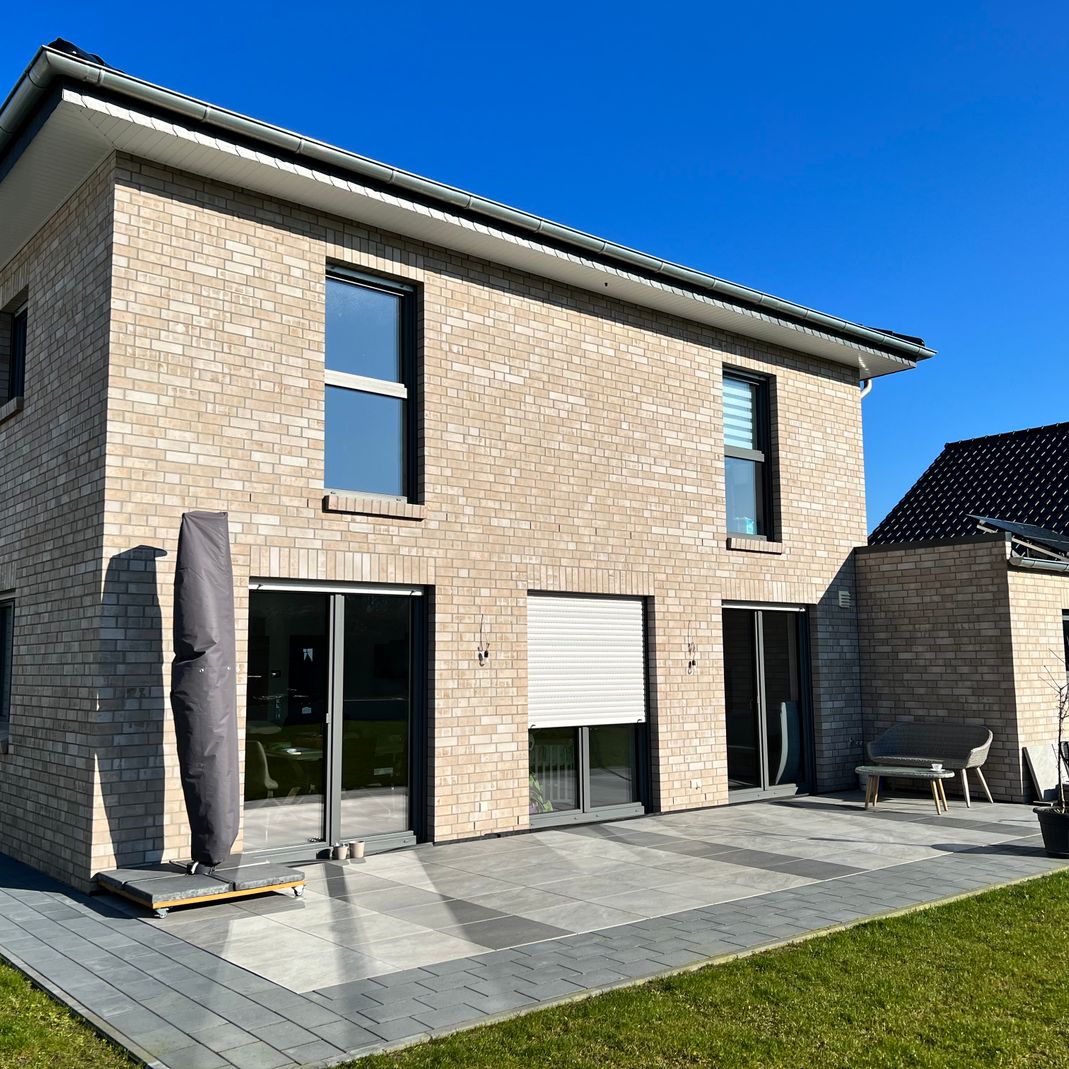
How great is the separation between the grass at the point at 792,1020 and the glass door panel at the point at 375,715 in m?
3.68

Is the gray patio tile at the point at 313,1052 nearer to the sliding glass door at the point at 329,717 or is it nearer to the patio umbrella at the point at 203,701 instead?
the patio umbrella at the point at 203,701

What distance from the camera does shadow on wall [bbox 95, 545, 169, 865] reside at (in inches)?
291

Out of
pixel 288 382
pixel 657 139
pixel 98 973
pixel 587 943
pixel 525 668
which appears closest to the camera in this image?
pixel 98 973

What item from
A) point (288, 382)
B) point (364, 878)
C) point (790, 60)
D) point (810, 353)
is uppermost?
point (790, 60)

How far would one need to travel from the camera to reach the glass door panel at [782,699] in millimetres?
12281

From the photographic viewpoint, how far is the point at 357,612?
895cm

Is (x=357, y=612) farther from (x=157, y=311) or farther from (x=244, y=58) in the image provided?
(x=244, y=58)

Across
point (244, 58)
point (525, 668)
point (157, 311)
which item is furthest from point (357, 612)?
point (244, 58)

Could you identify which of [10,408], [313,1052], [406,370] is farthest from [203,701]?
[10,408]

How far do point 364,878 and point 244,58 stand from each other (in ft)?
28.9

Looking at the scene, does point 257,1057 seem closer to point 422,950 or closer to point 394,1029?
point 394,1029

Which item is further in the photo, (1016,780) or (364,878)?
(1016,780)

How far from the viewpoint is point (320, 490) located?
8.66 m

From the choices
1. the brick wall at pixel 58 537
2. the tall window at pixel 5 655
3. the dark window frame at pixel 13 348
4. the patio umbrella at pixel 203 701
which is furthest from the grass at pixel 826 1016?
the dark window frame at pixel 13 348
